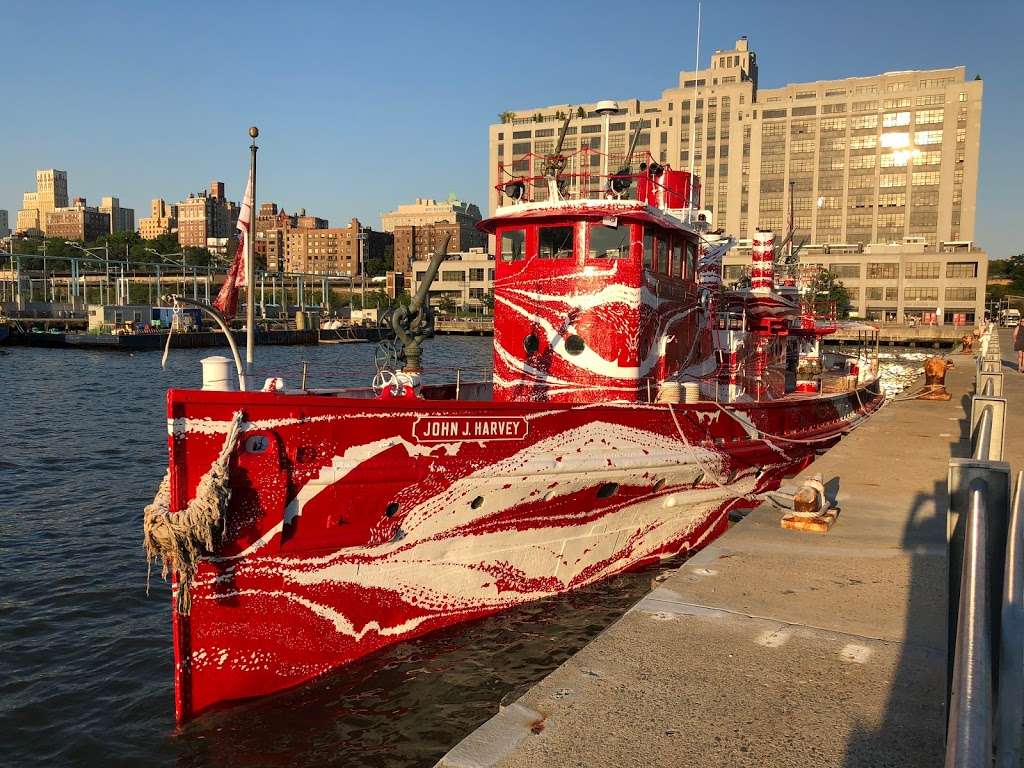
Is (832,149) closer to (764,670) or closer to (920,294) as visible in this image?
(920,294)

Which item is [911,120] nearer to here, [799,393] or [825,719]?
[799,393]

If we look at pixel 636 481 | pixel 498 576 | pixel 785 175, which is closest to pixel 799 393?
pixel 636 481

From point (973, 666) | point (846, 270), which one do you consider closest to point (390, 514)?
point (973, 666)

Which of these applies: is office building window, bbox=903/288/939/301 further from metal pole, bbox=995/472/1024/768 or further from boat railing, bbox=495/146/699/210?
metal pole, bbox=995/472/1024/768

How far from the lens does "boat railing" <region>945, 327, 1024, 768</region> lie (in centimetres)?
237

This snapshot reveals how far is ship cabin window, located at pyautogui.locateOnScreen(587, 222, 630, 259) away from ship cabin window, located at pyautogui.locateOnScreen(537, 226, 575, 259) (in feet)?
1.17

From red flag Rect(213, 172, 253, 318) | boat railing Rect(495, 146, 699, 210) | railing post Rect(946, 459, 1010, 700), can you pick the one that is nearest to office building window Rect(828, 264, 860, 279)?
boat railing Rect(495, 146, 699, 210)

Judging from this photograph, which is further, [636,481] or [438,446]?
[636,481]

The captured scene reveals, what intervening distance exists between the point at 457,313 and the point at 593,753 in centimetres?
11562

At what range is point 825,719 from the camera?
14.8ft

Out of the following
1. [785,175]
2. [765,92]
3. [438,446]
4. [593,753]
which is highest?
[765,92]

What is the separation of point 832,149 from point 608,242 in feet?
398

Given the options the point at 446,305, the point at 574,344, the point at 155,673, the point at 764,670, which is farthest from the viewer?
the point at 446,305

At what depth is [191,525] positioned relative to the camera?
7.71 m
